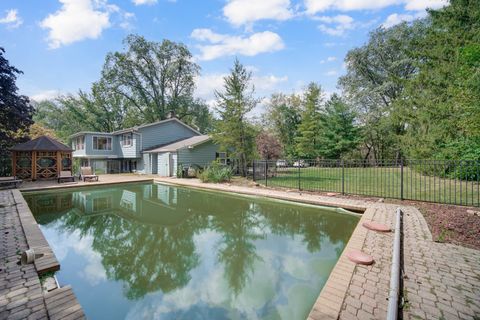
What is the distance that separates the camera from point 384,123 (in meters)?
22.3

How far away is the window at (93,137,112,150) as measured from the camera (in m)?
21.4

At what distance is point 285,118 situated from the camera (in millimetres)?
30797

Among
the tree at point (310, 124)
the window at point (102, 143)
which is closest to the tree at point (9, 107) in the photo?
the window at point (102, 143)

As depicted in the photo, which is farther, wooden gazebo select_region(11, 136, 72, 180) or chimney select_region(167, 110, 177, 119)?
chimney select_region(167, 110, 177, 119)

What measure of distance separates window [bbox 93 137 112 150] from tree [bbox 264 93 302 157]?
19.1 m

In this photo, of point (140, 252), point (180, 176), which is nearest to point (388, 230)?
point (140, 252)

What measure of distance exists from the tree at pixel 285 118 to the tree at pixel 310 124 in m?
3.99

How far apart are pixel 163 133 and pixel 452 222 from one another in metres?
21.0

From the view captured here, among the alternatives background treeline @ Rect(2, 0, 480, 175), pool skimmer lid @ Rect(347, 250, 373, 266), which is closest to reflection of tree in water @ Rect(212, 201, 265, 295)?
pool skimmer lid @ Rect(347, 250, 373, 266)

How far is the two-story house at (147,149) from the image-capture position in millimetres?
18516

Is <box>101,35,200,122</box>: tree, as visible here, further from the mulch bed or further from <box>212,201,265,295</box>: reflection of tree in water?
the mulch bed

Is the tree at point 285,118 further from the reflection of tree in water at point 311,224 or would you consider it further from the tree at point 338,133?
the reflection of tree in water at point 311,224

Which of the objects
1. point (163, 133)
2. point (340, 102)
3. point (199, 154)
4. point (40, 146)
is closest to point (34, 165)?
point (40, 146)

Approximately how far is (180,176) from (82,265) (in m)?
13.0
